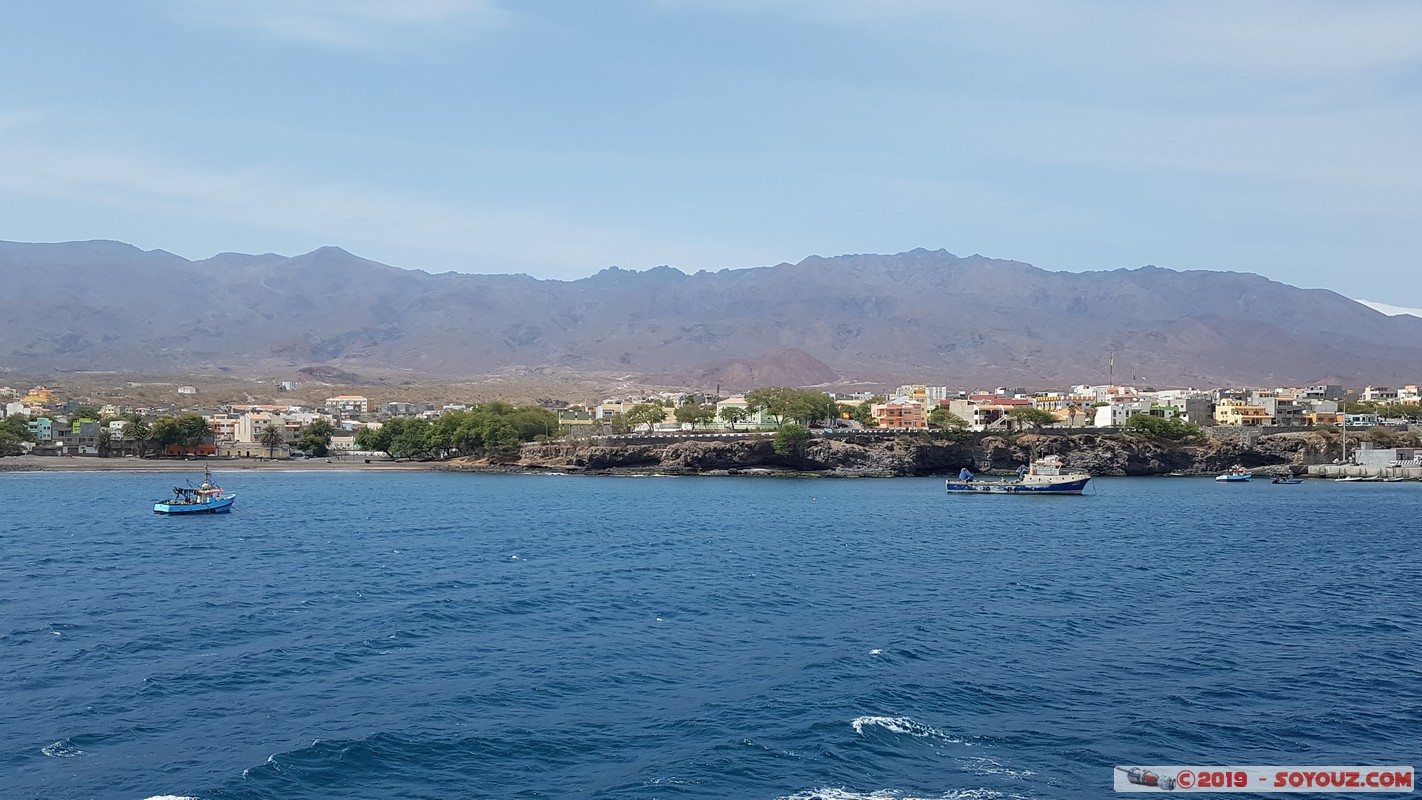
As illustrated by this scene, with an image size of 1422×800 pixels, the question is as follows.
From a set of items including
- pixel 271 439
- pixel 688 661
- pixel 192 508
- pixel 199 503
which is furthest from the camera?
pixel 271 439

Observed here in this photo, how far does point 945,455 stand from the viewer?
138m

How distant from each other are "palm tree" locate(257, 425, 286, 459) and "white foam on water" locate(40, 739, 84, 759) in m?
144

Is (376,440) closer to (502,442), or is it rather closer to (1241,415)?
→ (502,442)

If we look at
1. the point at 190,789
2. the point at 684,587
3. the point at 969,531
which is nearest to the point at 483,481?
the point at 969,531

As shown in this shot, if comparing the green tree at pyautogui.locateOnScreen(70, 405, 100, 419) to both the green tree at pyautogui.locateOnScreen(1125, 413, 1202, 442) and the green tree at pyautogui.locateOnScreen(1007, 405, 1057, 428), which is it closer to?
the green tree at pyautogui.locateOnScreen(1007, 405, 1057, 428)

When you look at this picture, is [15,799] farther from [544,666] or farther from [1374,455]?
[1374,455]

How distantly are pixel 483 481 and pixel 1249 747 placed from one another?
340 ft

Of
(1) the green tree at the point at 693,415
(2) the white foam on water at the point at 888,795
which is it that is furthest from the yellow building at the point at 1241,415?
(2) the white foam on water at the point at 888,795

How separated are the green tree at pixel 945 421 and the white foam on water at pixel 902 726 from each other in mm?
124515

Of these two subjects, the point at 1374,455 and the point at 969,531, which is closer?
the point at 969,531

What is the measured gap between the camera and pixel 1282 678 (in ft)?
104

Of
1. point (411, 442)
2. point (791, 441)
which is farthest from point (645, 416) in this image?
point (791, 441)

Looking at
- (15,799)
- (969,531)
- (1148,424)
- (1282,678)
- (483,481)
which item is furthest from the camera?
(1148,424)

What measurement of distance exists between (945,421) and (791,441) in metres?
33.2
